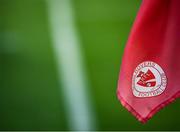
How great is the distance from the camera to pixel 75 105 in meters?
3.16

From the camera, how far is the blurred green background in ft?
9.92

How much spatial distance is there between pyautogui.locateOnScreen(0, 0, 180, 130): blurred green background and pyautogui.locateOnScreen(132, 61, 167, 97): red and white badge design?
77.7 inches

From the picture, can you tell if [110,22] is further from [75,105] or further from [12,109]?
[12,109]

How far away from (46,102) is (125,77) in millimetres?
2330

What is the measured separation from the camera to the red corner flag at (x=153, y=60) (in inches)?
34.8

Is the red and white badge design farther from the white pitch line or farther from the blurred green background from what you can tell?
the white pitch line

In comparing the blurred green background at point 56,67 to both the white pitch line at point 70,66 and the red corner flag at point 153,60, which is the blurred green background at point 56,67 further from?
the red corner flag at point 153,60

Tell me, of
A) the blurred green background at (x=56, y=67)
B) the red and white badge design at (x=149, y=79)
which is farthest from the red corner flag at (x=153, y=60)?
the blurred green background at (x=56, y=67)

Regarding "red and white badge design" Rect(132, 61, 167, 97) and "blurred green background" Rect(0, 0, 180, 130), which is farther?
"blurred green background" Rect(0, 0, 180, 130)

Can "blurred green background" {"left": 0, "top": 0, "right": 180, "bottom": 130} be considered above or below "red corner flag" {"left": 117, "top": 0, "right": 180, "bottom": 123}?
below

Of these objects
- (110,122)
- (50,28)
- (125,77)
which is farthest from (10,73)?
(125,77)

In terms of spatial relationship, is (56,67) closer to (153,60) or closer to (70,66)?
(70,66)

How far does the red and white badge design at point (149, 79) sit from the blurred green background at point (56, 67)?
1.97 metres

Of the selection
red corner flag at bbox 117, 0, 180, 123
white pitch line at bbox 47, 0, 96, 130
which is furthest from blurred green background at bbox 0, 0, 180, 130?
red corner flag at bbox 117, 0, 180, 123
